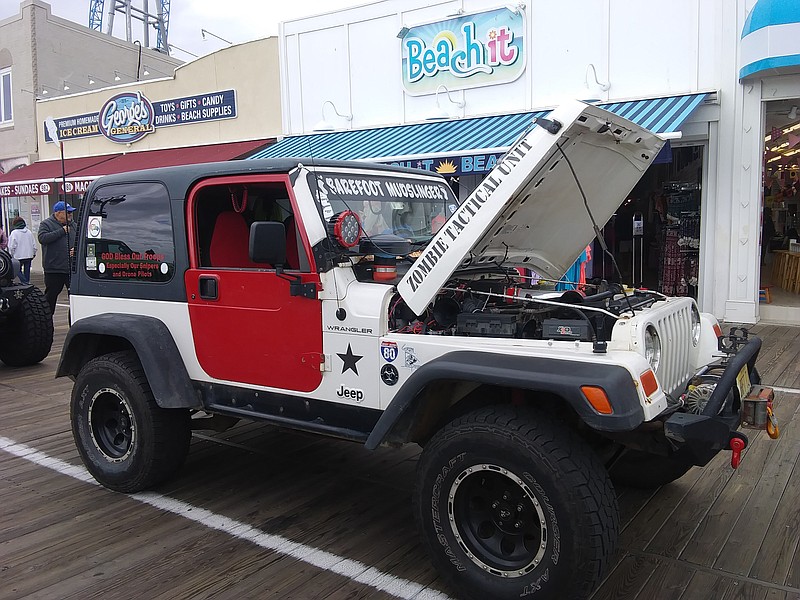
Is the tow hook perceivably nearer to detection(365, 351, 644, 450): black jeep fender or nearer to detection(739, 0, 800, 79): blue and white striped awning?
detection(365, 351, 644, 450): black jeep fender

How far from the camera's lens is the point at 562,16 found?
35.8ft

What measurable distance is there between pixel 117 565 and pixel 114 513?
26.1 inches

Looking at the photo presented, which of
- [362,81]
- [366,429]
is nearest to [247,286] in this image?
[366,429]

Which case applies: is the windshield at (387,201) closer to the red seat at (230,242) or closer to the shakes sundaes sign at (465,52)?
the red seat at (230,242)

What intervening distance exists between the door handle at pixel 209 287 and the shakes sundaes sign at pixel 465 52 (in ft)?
29.7

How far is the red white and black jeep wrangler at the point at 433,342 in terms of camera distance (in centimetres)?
272

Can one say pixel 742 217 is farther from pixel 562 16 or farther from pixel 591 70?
pixel 562 16

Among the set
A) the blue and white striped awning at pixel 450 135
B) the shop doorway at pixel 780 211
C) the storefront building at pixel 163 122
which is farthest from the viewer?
the storefront building at pixel 163 122

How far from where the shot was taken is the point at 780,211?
1281 centimetres

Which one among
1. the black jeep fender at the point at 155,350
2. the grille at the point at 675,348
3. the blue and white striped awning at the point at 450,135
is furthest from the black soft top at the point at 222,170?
the blue and white striped awning at the point at 450,135

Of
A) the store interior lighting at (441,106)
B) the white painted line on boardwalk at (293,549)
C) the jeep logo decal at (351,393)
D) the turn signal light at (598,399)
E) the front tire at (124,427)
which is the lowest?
the white painted line on boardwalk at (293,549)

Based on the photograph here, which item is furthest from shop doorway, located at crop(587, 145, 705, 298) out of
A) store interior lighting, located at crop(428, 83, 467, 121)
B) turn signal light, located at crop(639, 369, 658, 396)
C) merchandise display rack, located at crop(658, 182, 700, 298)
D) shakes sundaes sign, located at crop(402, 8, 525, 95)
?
turn signal light, located at crop(639, 369, 658, 396)

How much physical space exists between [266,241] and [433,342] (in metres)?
0.93

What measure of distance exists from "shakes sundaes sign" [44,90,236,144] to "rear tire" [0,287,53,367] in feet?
28.8
